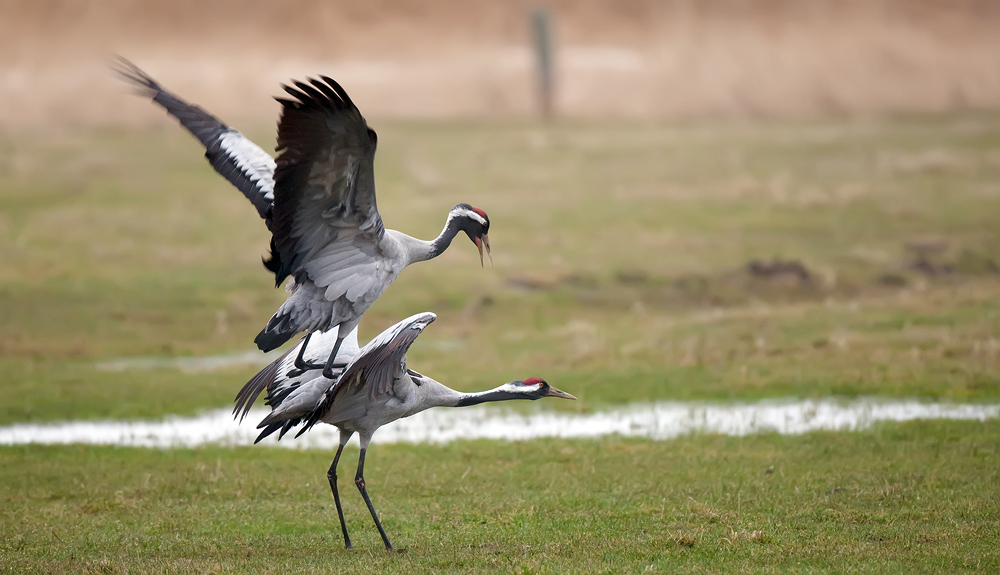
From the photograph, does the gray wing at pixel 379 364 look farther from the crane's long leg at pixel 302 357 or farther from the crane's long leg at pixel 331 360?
the crane's long leg at pixel 302 357

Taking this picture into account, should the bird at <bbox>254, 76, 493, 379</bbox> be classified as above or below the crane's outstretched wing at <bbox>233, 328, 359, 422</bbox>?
above

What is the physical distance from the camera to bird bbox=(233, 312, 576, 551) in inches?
312

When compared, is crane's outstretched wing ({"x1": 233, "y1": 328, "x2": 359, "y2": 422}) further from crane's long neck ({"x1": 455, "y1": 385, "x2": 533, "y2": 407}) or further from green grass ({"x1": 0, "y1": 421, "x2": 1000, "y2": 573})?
green grass ({"x1": 0, "y1": 421, "x2": 1000, "y2": 573})

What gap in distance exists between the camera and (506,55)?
5106 centimetres

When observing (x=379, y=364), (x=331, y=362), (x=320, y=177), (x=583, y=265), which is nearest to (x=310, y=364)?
(x=331, y=362)

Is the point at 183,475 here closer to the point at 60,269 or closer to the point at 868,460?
the point at 868,460

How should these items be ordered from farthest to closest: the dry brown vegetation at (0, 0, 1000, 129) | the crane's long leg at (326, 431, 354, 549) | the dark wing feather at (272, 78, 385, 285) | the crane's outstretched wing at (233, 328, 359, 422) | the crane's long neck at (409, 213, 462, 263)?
the dry brown vegetation at (0, 0, 1000, 129)
the crane's long neck at (409, 213, 462, 263)
the crane's outstretched wing at (233, 328, 359, 422)
the crane's long leg at (326, 431, 354, 549)
the dark wing feather at (272, 78, 385, 285)

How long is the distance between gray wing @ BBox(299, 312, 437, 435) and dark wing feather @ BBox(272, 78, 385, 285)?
89 cm

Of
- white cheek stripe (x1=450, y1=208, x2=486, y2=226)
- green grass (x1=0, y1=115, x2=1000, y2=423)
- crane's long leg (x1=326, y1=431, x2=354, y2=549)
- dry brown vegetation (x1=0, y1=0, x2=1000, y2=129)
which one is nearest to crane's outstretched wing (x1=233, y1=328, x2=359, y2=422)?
crane's long leg (x1=326, y1=431, x2=354, y2=549)

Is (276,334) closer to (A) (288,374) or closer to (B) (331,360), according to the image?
(A) (288,374)

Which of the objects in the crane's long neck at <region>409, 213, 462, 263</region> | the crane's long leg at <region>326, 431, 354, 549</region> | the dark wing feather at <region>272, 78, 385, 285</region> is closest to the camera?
the dark wing feather at <region>272, 78, 385, 285</region>

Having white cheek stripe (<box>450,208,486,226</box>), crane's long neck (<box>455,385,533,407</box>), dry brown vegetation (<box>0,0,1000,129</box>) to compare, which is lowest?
crane's long neck (<box>455,385,533,407</box>)

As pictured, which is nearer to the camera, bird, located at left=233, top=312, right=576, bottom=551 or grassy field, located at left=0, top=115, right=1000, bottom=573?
bird, located at left=233, top=312, right=576, bottom=551

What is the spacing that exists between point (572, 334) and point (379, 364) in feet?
32.3
